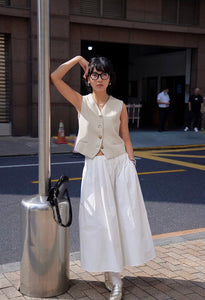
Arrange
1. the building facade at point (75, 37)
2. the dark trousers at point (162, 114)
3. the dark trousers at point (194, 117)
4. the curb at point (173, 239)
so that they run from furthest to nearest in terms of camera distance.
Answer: the dark trousers at point (194, 117) → the dark trousers at point (162, 114) → the building facade at point (75, 37) → the curb at point (173, 239)

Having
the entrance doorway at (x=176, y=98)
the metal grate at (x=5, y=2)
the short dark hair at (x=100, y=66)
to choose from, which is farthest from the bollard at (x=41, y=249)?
the entrance doorway at (x=176, y=98)

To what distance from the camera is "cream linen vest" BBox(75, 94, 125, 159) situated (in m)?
3.58

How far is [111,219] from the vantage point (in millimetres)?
3473

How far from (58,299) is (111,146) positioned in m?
1.35

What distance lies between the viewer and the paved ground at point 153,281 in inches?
140

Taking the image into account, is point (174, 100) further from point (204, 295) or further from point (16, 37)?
point (204, 295)

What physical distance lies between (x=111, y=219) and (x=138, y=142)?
1132cm

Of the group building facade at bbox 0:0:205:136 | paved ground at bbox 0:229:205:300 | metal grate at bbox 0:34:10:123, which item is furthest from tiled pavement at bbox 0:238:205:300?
metal grate at bbox 0:34:10:123

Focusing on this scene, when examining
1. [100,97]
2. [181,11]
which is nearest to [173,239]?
[100,97]

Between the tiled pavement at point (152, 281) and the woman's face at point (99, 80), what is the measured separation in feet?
5.70

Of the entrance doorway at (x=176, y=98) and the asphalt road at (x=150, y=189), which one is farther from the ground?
the entrance doorway at (x=176, y=98)

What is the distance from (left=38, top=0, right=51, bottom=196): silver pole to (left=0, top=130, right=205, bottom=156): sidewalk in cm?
849

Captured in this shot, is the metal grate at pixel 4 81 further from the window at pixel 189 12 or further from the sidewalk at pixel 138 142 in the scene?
the window at pixel 189 12

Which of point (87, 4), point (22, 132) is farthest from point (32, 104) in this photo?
point (87, 4)
